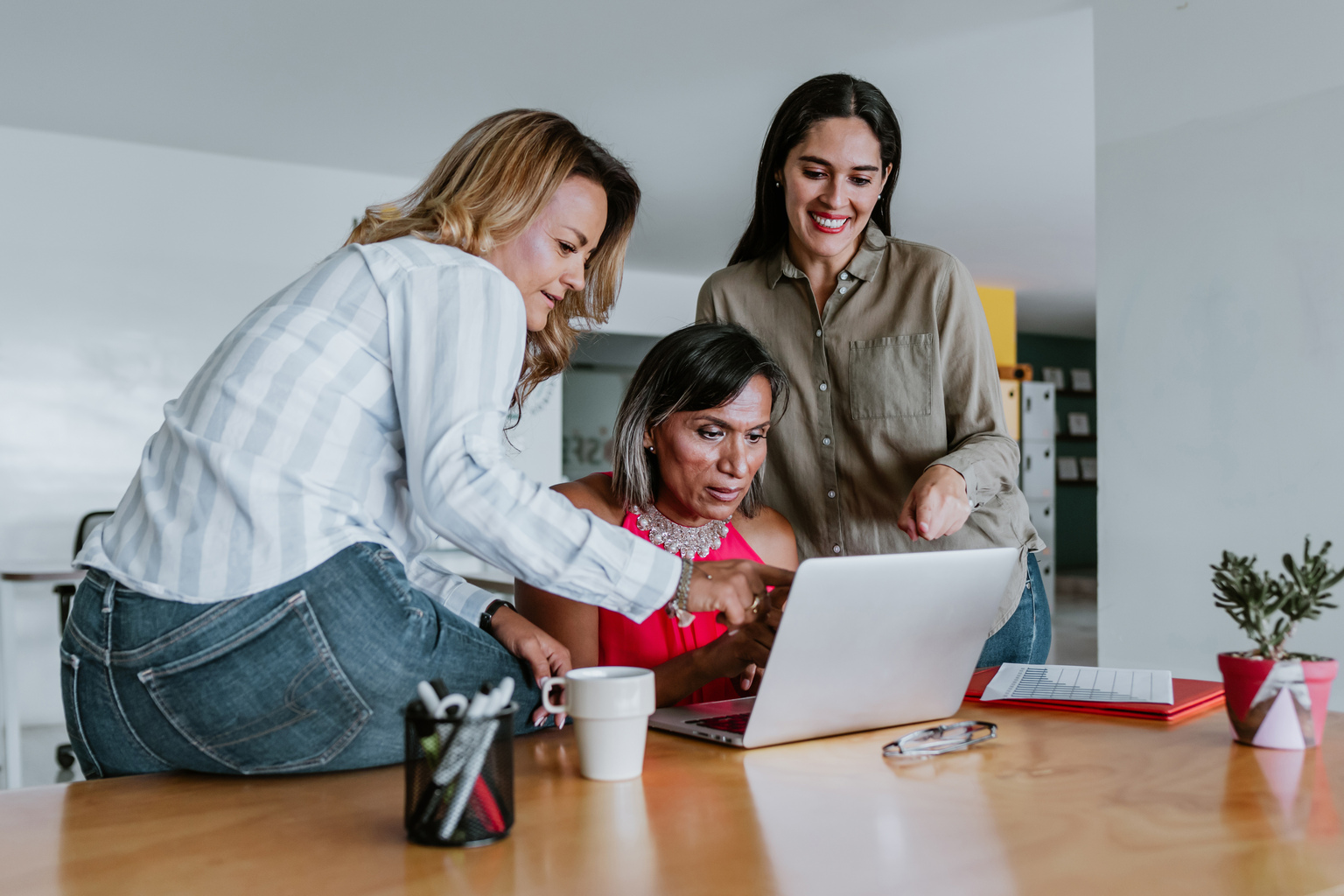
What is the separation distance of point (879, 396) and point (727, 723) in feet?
2.70

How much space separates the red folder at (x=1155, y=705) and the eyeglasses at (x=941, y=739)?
0.19 m

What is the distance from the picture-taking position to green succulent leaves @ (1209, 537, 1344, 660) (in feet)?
3.62

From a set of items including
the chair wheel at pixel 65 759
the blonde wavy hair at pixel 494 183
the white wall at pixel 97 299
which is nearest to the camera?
the blonde wavy hair at pixel 494 183

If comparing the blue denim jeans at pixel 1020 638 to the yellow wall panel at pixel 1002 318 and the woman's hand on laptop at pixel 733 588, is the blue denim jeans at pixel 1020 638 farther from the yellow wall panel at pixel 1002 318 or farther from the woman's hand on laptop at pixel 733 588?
the yellow wall panel at pixel 1002 318

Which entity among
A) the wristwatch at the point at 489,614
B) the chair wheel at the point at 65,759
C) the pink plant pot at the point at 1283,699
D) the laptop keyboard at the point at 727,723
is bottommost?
the chair wheel at the point at 65,759

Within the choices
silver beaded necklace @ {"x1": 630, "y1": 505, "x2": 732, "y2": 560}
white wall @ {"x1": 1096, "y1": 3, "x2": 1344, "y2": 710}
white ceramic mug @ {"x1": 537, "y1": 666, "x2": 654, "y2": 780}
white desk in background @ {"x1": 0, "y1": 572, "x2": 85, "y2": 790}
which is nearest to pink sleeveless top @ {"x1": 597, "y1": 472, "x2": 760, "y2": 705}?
silver beaded necklace @ {"x1": 630, "y1": 505, "x2": 732, "y2": 560}

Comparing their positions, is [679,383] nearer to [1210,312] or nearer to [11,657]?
[1210,312]

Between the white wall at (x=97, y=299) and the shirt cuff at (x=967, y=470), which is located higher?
the white wall at (x=97, y=299)

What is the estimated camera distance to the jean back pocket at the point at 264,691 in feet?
3.34

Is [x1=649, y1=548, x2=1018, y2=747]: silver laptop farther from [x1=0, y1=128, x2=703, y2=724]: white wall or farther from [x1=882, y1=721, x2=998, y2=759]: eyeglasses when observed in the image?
[x1=0, y1=128, x2=703, y2=724]: white wall

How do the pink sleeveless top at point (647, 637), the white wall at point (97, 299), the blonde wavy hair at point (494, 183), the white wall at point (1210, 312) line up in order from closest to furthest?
the blonde wavy hair at point (494, 183) < the pink sleeveless top at point (647, 637) < the white wall at point (1210, 312) < the white wall at point (97, 299)

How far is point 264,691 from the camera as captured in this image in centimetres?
102

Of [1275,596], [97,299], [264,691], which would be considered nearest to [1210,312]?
[1275,596]

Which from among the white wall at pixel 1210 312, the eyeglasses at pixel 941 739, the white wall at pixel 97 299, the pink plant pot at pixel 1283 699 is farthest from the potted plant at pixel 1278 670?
the white wall at pixel 97 299
